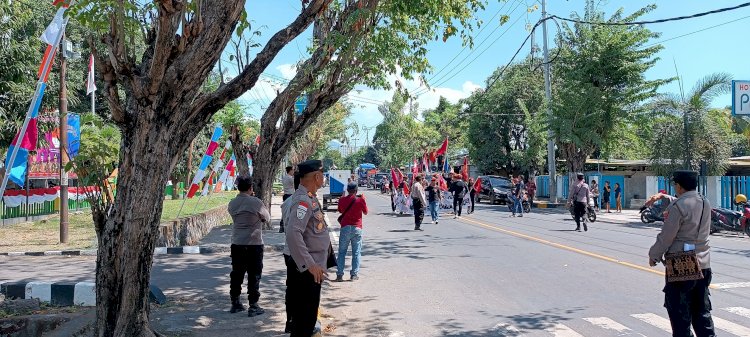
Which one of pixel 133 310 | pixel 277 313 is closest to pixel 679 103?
pixel 277 313

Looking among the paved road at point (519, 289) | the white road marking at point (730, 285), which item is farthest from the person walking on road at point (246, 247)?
the white road marking at point (730, 285)

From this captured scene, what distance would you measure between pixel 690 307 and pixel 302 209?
3370mm

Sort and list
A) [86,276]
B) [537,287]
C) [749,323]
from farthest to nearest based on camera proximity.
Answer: [86,276] < [537,287] < [749,323]

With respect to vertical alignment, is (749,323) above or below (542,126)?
below

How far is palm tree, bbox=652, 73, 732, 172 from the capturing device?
2367 centimetres

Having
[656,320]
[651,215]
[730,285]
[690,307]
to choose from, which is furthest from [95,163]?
[651,215]

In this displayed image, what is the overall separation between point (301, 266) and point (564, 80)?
2763 centimetres

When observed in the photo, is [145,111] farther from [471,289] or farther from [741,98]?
[741,98]

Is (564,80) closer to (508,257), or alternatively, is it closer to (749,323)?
(508,257)

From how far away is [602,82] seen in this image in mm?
28562

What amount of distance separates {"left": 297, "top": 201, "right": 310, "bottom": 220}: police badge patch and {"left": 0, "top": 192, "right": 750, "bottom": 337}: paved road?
82.1 inches

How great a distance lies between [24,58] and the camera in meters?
17.1

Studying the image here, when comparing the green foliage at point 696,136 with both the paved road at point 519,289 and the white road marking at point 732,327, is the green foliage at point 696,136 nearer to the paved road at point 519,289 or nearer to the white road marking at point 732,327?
the paved road at point 519,289

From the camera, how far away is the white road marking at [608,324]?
20.7 feet
